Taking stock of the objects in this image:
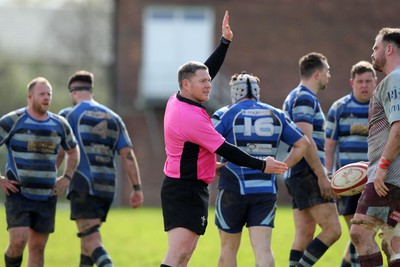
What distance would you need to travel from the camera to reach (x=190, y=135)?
8.24m

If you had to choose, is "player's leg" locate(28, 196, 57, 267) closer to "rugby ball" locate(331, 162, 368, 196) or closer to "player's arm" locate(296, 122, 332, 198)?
"player's arm" locate(296, 122, 332, 198)

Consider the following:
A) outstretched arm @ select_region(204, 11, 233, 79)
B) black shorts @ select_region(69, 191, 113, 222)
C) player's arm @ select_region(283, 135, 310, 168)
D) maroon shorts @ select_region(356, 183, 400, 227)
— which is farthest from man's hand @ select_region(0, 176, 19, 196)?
maroon shorts @ select_region(356, 183, 400, 227)

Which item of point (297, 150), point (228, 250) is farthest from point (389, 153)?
point (228, 250)

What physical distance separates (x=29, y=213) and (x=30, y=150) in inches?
27.2

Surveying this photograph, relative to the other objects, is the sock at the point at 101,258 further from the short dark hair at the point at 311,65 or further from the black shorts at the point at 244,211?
the short dark hair at the point at 311,65

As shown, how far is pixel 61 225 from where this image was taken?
22516 mm

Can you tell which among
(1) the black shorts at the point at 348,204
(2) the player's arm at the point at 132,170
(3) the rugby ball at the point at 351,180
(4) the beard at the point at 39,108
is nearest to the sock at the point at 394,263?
(3) the rugby ball at the point at 351,180

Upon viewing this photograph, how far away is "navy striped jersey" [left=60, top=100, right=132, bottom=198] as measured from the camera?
11.2 meters

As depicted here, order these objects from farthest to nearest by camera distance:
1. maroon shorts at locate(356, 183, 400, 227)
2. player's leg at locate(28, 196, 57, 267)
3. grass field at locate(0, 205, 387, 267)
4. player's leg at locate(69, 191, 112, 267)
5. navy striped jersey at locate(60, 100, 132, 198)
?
grass field at locate(0, 205, 387, 267)
navy striped jersey at locate(60, 100, 132, 198)
player's leg at locate(69, 191, 112, 267)
player's leg at locate(28, 196, 57, 267)
maroon shorts at locate(356, 183, 400, 227)

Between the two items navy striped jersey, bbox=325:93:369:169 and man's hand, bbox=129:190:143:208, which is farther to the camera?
man's hand, bbox=129:190:143:208

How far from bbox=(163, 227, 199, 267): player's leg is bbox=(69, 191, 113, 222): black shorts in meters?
2.96

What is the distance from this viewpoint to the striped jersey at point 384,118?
796 cm

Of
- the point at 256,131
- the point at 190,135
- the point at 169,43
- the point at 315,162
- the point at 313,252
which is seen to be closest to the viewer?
the point at 190,135

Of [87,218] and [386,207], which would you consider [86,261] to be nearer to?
[87,218]
